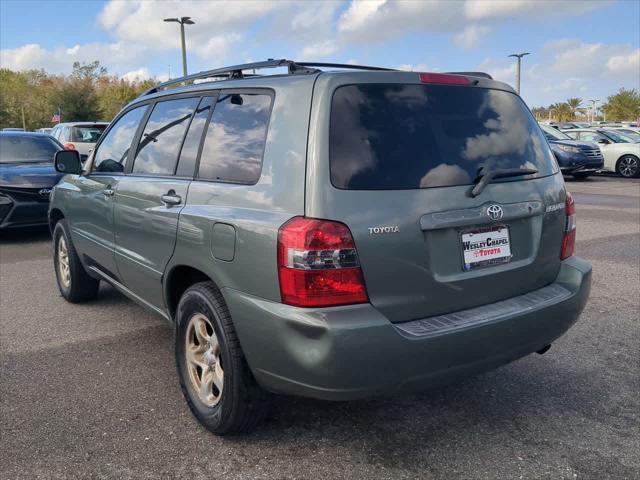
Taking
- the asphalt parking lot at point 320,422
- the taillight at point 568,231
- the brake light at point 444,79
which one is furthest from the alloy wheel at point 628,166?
the brake light at point 444,79

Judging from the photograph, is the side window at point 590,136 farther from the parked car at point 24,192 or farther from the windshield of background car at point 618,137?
the parked car at point 24,192

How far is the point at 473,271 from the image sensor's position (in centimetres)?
277

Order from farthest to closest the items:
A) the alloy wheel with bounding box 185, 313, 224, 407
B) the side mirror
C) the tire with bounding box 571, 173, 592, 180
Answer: the tire with bounding box 571, 173, 592, 180, the side mirror, the alloy wheel with bounding box 185, 313, 224, 407

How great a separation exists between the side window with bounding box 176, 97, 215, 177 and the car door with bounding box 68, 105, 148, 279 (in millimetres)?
890

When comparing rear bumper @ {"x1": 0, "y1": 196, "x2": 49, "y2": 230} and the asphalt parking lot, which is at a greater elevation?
rear bumper @ {"x1": 0, "y1": 196, "x2": 49, "y2": 230}

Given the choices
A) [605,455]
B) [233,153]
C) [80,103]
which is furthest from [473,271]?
[80,103]

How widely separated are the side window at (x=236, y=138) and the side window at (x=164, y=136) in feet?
1.18

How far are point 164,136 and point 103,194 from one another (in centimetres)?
85

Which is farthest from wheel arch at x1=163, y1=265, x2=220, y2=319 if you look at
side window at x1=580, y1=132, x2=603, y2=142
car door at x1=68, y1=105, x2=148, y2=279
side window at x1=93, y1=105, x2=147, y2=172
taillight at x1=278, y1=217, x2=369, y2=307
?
side window at x1=580, y1=132, x2=603, y2=142

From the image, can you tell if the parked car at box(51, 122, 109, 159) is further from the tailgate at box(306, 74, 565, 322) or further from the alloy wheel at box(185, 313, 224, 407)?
the tailgate at box(306, 74, 565, 322)

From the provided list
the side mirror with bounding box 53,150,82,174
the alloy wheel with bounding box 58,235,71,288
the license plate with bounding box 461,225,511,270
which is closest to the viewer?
the license plate with bounding box 461,225,511,270

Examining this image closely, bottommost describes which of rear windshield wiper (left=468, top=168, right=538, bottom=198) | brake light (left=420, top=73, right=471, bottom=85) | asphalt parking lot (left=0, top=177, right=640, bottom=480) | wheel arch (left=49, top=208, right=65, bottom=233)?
asphalt parking lot (left=0, top=177, right=640, bottom=480)

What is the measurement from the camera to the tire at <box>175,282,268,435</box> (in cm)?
282

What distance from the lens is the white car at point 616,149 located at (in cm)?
1912
